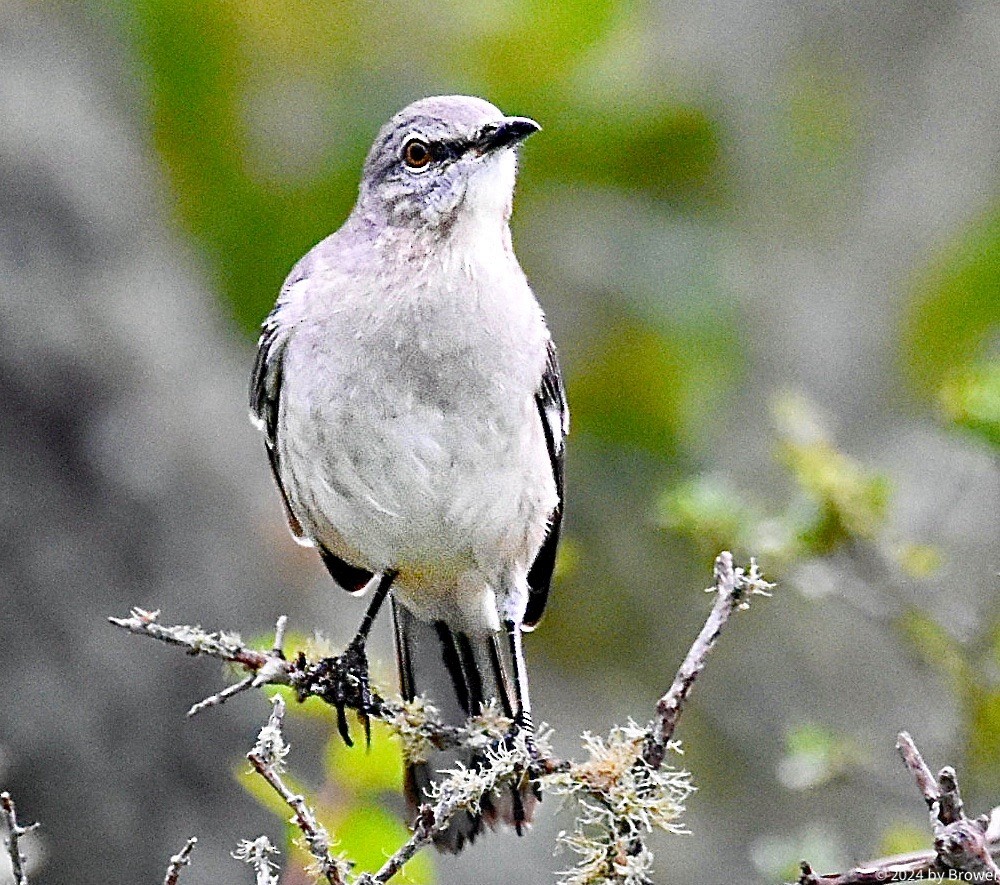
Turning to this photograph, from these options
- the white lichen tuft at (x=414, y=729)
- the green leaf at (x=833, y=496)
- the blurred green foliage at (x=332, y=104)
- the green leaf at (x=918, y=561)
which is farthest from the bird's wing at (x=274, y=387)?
the blurred green foliage at (x=332, y=104)

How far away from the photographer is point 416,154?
16.4ft

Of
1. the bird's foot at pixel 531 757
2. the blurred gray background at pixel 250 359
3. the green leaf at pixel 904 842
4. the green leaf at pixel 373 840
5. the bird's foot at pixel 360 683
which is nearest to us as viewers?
the bird's foot at pixel 531 757

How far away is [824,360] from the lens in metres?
10.2

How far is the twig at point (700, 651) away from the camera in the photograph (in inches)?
127

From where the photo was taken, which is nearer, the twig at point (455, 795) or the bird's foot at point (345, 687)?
the twig at point (455, 795)

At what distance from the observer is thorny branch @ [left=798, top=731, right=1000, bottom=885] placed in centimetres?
268

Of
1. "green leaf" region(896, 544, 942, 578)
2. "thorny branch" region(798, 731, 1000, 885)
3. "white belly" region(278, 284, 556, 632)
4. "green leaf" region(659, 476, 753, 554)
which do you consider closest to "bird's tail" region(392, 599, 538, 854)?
"white belly" region(278, 284, 556, 632)

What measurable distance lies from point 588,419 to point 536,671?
1577 mm

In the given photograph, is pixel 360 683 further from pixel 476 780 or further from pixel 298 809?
pixel 298 809

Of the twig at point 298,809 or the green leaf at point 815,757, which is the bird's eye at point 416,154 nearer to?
the green leaf at point 815,757

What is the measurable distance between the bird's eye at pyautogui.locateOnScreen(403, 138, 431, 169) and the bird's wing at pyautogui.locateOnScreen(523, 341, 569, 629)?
0.67m

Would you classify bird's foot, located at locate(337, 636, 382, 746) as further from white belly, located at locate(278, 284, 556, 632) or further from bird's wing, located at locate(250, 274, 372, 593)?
bird's wing, located at locate(250, 274, 372, 593)

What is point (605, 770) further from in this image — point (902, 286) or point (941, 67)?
point (941, 67)

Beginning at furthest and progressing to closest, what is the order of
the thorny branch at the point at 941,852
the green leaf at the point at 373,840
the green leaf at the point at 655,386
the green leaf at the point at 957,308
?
the green leaf at the point at 655,386 < the green leaf at the point at 957,308 < the green leaf at the point at 373,840 < the thorny branch at the point at 941,852
